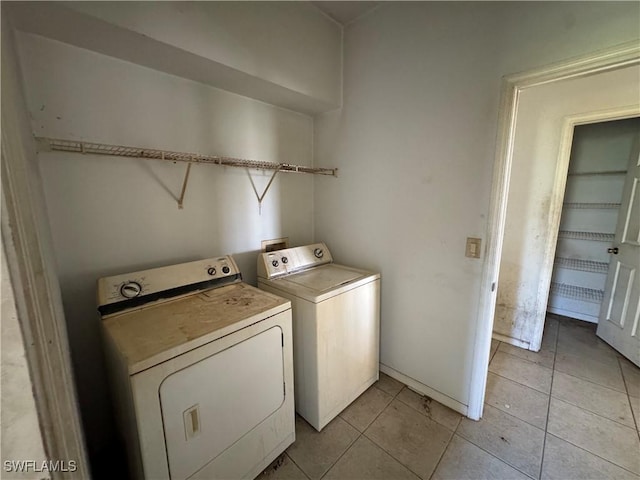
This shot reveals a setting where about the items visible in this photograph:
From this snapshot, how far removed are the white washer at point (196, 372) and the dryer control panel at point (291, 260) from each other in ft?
0.89

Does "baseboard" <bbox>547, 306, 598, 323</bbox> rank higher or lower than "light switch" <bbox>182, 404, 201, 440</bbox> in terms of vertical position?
lower

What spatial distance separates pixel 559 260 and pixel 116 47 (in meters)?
4.44

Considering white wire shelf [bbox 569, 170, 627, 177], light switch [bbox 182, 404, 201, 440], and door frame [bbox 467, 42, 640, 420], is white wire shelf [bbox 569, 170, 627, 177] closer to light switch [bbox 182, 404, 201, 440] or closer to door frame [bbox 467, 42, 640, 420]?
door frame [bbox 467, 42, 640, 420]

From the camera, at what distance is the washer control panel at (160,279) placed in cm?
125

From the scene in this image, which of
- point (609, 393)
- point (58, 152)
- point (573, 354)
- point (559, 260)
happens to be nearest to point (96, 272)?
point (58, 152)

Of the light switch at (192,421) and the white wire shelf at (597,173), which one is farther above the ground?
the white wire shelf at (597,173)

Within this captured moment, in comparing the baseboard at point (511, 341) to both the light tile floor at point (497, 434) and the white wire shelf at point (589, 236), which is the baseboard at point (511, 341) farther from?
the white wire shelf at point (589, 236)

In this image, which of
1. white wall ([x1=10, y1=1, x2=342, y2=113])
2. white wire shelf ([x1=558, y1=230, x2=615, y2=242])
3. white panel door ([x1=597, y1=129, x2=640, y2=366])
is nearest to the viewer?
white wall ([x1=10, y1=1, x2=342, y2=113])

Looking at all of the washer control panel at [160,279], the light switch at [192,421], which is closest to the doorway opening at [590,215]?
the washer control panel at [160,279]

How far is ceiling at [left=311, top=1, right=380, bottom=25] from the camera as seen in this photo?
5.78 feet

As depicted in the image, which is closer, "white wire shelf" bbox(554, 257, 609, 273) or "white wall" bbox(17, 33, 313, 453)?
"white wall" bbox(17, 33, 313, 453)

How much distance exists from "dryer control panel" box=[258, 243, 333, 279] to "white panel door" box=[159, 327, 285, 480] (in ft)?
1.81

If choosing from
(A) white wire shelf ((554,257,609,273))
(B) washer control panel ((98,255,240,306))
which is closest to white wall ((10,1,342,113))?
(B) washer control panel ((98,255,240,306))

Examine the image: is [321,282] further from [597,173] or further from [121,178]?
[597,173]
